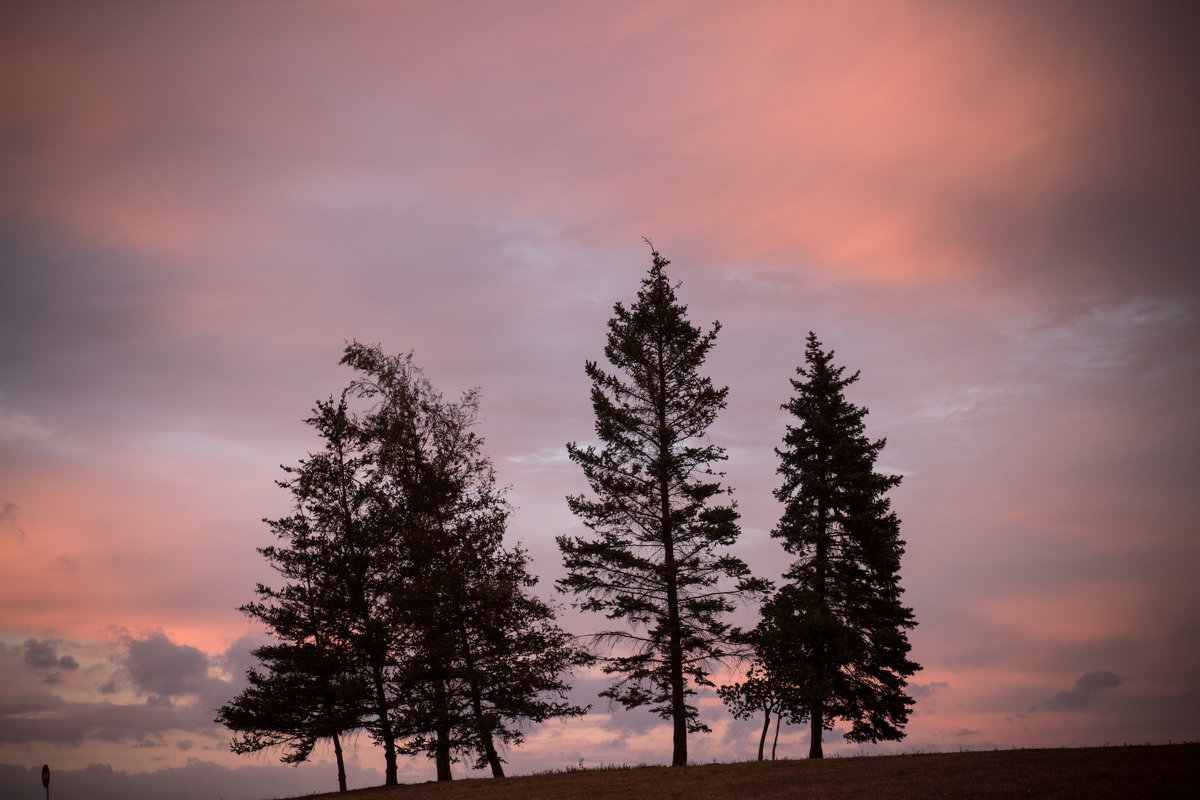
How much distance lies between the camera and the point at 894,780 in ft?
73.7

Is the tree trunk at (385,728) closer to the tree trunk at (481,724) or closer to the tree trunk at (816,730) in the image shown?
the tree trunk at (481,724)

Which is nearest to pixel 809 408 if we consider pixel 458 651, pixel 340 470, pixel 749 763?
pixel 749 763

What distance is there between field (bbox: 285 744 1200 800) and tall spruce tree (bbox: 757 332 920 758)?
18.5 ft

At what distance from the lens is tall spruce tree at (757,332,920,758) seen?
33.3 m

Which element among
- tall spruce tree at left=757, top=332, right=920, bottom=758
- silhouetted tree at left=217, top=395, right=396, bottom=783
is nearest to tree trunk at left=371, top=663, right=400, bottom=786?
silhouetted tree at left=217, top=395, right=396, bottom=783

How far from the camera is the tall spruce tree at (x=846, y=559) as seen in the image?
109ft

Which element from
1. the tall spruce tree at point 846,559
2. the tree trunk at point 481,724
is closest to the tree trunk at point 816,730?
the tall spruce tree at point 846,559

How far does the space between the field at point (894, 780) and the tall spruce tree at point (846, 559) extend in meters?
5.64

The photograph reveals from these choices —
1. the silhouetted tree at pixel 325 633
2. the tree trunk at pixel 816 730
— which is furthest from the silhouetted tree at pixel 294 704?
the tree trunk at pixel 816 730

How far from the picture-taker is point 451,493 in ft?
113

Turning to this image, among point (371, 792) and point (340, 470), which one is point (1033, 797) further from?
point (340, 470)

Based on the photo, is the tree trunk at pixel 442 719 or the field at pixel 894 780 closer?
the field at pixel 894 780

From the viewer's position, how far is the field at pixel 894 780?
19.4 m

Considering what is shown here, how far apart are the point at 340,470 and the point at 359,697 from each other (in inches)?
358
